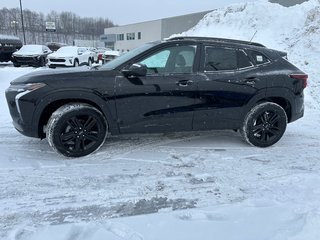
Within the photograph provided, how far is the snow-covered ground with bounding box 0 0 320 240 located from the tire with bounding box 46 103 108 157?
6.6 inches

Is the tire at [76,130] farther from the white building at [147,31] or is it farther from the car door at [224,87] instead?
the white building at [147,31]

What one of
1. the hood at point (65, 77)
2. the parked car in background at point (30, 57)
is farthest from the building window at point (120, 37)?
the hood at point (65, 77)

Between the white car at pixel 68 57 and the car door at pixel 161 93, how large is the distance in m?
14.6

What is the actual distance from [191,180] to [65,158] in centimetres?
184

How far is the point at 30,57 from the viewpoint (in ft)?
60.5

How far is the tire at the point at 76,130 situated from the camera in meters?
4.55

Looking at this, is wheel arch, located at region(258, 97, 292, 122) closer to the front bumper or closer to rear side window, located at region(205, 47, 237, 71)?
rear side window, located at region(205, 47, 237, 71)

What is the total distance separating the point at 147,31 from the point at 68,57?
1860 inches

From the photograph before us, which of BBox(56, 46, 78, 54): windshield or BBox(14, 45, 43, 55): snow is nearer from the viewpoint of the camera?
BBox(14, 45, 43, 55): snow

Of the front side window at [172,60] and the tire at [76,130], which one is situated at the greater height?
the front side window at [172,60]

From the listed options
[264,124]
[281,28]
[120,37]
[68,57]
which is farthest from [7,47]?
[120,37]

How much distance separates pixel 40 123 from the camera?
185 inches

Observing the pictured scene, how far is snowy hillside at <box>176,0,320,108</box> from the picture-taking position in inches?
459

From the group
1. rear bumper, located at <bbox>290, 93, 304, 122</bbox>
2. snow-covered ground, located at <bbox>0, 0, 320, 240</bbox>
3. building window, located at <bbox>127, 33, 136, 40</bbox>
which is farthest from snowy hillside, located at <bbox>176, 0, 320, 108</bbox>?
building window, located at <bbox>127, 33, 136, 40</bbox>
